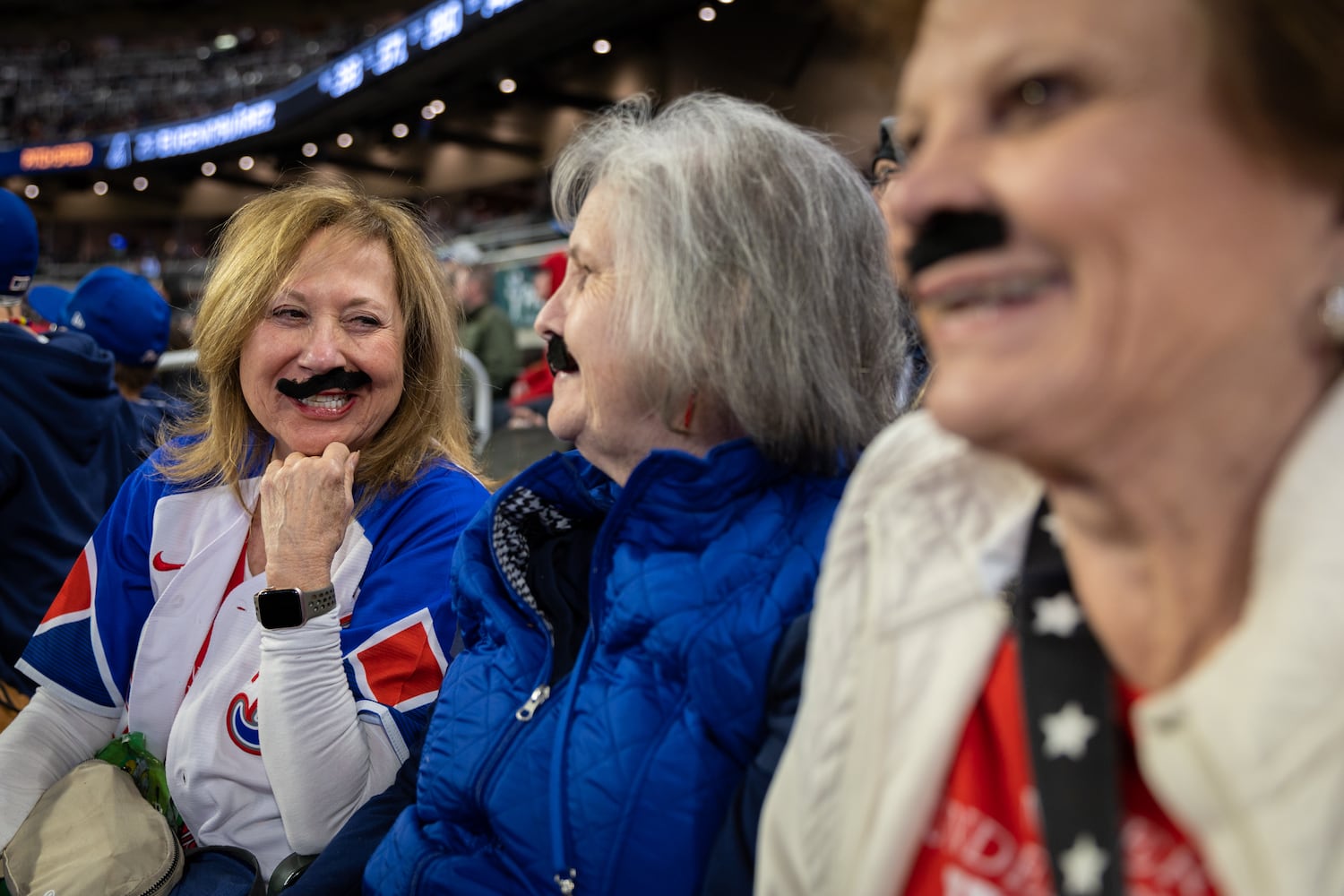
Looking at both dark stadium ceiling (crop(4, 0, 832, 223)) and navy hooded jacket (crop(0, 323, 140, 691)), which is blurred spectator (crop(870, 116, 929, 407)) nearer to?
navy hooded jacket (crop(0, 323, 140, 691))

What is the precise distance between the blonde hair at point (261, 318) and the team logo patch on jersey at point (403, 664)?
0.94ft

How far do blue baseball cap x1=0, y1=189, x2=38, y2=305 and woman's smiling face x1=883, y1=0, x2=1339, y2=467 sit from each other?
2.94 m

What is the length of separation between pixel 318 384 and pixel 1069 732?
148cm

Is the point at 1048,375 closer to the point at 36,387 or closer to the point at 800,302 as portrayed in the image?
the point at 800,302

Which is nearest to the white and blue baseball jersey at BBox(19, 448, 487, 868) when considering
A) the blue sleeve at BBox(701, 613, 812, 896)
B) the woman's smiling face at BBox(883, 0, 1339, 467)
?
the blue sleeve at BBox(701, 613, 812, 896)

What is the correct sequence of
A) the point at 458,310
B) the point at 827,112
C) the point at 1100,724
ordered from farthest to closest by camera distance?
the point at 827,112 → the point at 458,310 → the point at 1100,724

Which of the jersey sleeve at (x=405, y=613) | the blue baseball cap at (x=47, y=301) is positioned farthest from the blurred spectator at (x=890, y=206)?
the blue baseball cap at (x=47, y=301)

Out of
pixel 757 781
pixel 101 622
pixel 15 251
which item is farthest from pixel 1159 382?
pixel 15 251

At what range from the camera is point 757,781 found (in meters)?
1.05

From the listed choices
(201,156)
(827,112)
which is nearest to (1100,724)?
(827,112)

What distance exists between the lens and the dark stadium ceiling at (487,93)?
12.1 metres

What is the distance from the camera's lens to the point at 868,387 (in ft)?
4.37

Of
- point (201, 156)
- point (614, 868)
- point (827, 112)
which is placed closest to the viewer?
point (614, 868)

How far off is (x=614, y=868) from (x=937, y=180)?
0.81m
